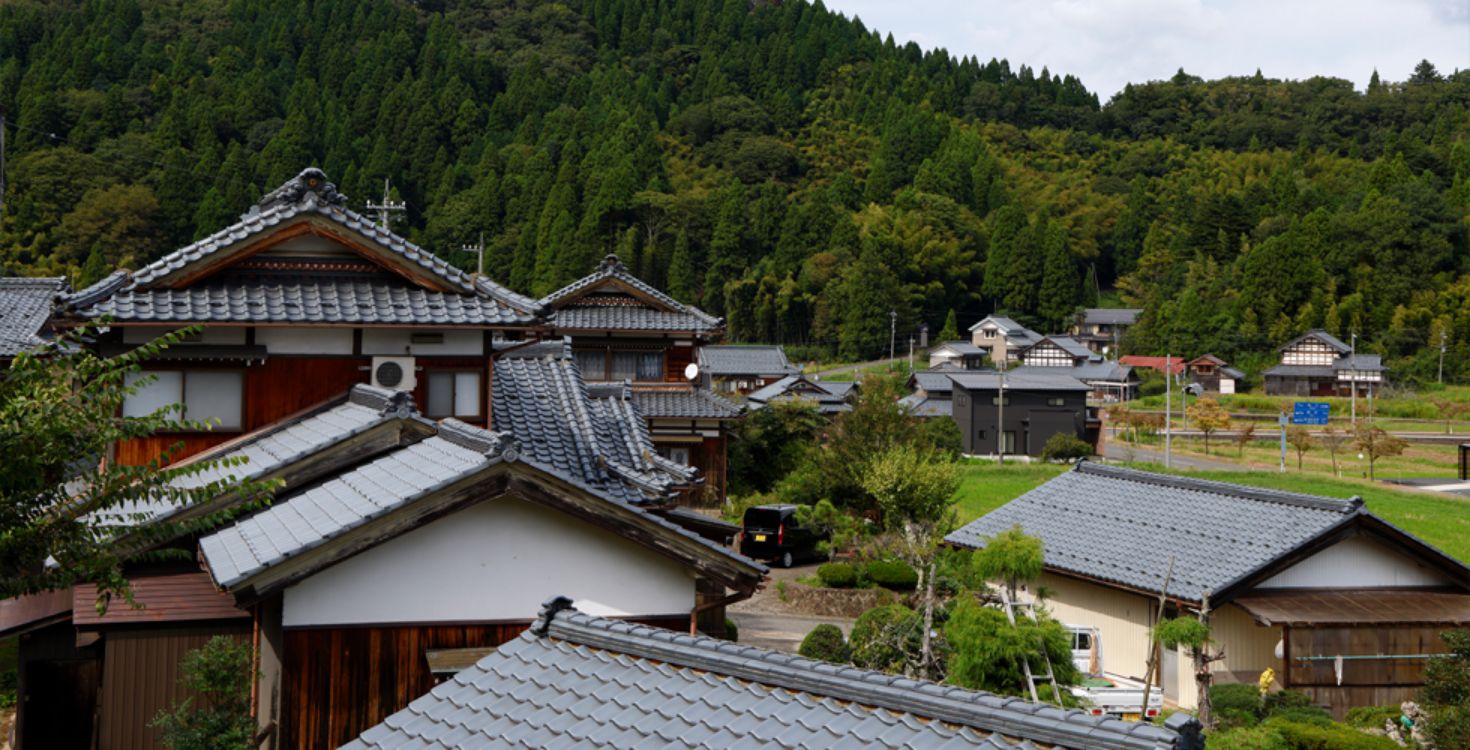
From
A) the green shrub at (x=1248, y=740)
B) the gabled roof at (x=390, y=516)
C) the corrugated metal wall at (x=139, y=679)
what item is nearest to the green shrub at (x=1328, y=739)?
the green shrub at (x=1248, y=740)

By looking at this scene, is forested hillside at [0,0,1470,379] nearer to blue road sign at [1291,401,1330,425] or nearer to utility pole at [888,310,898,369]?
utility pole at [888,310,898,369]

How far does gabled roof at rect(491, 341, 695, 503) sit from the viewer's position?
39.2ft

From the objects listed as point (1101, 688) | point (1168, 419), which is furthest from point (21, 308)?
point (1168, 419)

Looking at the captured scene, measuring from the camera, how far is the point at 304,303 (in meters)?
11.7

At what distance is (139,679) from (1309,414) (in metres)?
57.0

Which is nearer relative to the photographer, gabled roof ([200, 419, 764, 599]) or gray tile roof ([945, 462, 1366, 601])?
gabled roof ([200, 419, 764, 599])

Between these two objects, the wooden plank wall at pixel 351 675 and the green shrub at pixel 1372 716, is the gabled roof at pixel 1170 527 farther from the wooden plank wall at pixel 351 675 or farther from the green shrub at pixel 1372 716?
the wooden plank wall at pixel 351 675

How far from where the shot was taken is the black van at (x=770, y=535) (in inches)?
936

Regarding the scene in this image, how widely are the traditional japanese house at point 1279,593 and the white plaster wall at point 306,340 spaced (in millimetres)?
9497

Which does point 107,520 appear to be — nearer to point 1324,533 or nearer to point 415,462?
point 415,462

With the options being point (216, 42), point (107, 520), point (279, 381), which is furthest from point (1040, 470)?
point (216, 42)

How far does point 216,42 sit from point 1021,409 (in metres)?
85.8

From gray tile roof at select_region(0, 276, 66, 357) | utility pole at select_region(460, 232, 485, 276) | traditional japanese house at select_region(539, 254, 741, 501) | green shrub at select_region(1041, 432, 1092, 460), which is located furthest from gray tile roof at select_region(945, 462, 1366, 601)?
green shrub at select_region(1041, 432, 1092, 460)

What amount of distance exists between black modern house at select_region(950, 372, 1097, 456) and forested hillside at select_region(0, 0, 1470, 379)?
25.0 meters
